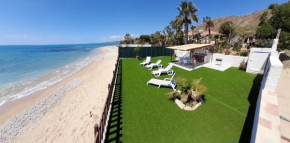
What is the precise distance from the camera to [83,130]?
446 cm

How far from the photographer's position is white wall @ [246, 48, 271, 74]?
8.16 m

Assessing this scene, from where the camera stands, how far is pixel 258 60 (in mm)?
8352

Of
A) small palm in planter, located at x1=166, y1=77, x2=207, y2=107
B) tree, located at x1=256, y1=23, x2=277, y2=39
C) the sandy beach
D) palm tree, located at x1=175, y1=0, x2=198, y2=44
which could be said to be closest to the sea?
the sandy beach

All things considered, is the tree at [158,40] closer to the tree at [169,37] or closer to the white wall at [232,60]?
the tree at [169,37]

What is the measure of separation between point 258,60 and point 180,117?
7.82 metres

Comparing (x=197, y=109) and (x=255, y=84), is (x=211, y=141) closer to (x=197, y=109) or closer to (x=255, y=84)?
(x=197, y=109)

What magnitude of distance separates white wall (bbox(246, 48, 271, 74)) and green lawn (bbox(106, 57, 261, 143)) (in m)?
2.55

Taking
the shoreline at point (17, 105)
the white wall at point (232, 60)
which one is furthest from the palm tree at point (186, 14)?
the shoreline at point (17, 105)

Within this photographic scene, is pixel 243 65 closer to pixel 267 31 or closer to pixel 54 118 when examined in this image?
pixel 54 118

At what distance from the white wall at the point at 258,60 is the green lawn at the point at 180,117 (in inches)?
101

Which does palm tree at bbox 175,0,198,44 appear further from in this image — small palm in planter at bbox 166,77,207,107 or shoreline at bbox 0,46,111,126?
shoreline at bbox 0,46,111,126

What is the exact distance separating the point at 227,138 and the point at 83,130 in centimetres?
449

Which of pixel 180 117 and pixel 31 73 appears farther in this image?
pixel 31 73

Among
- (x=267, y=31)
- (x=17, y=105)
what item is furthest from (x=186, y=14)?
(x=17, y=105)
